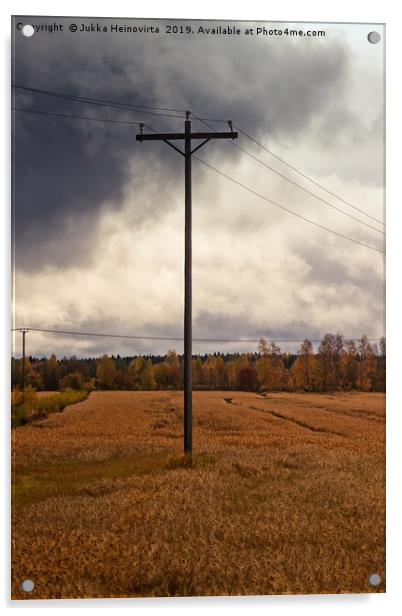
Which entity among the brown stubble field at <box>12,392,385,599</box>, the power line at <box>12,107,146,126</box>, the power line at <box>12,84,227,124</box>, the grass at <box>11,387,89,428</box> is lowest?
the brown stubble field at <box>12,392,385,599</box>

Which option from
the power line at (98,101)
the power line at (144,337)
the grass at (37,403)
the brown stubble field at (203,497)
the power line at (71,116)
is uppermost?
the power line at (98,101)

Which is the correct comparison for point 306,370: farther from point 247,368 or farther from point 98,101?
point 98,101

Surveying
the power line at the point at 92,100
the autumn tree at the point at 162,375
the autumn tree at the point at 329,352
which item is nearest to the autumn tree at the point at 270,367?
the autumn tree at the point at 329,352

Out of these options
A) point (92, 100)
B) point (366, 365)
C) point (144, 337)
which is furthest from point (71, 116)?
point (366, 365)

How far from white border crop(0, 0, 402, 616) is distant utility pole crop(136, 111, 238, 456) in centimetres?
94

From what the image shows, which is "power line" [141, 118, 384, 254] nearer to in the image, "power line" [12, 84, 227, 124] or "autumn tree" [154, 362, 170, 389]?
"power line" [12, 84, 227, 124]

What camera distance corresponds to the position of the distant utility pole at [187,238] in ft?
14.9

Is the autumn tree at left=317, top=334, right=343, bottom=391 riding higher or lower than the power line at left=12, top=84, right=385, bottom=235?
lower

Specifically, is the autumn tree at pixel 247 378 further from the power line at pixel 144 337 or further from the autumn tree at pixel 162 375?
the autumn tree at pixel 162 375

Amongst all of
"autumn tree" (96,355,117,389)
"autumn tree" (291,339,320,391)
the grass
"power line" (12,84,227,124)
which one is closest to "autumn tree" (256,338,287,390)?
"autumn tree" (291,339,320,391)

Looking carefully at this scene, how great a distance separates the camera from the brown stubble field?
4066mm

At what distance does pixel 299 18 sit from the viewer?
4480 mm

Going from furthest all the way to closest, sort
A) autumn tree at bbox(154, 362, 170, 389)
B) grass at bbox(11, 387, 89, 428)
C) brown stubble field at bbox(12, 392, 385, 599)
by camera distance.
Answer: autumn tree at bbox(154, 362, 170, 389) < grass at bbox(11, 387, 89, 428) < brown stubble field at bbox(12, 392, 385, 599)

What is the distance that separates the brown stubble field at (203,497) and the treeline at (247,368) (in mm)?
109
